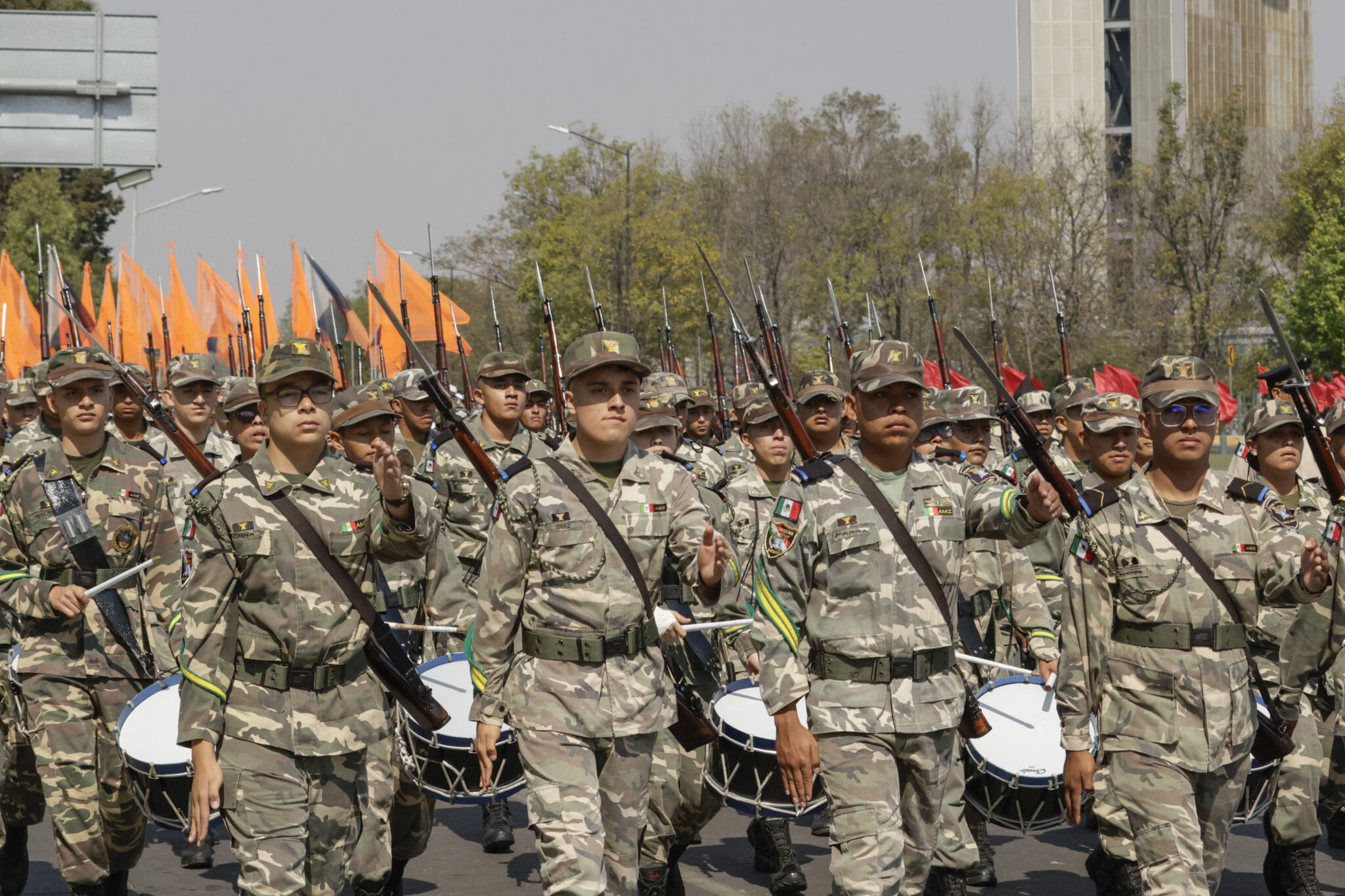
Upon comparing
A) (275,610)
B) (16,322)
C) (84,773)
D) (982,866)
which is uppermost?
(16,322)

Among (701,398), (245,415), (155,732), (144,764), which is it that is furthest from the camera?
(701,398)

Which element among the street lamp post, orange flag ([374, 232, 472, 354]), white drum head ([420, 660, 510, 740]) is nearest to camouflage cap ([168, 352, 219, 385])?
white drum head ([420, 660, 510, 740])

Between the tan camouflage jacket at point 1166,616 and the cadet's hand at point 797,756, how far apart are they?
3.11 ft

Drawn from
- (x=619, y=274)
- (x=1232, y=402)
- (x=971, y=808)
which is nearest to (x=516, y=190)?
(x=619, y=274)

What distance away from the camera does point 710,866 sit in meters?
8.56

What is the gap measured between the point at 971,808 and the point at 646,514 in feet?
8.79

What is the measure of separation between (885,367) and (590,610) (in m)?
1.34

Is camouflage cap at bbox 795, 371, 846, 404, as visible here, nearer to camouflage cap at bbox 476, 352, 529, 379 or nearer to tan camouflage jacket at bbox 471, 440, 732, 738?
camouflage cap at bbox 476, 352, 529, 379

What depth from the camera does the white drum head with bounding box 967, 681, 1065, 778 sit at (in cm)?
712

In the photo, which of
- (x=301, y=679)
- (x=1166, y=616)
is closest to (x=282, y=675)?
(x=301, y=679)

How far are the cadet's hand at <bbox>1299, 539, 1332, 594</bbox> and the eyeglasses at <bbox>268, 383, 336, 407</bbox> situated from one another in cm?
347

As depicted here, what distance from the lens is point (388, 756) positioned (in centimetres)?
614

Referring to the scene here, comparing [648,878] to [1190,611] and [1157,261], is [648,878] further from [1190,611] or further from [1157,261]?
[1157,261]

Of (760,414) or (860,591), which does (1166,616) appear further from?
(760,414)
